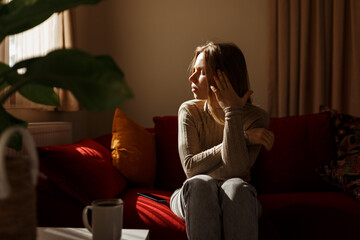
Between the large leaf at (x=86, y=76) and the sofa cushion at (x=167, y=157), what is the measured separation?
151cm

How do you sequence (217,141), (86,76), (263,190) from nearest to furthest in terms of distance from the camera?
(86,76), (217,141), (263,190)

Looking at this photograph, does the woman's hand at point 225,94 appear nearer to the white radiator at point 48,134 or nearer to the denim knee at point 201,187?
the denim knee at point 201,187

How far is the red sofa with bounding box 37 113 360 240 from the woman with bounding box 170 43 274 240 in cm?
18

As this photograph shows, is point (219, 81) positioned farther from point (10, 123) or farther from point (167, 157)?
point (10, 123)

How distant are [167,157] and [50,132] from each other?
69cm

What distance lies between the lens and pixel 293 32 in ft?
8.32

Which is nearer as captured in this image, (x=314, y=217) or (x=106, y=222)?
(x=106, y=222)

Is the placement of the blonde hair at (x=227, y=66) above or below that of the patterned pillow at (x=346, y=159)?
above

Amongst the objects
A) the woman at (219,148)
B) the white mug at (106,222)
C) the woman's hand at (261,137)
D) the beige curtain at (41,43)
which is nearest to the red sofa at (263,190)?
the woman at (219,148)

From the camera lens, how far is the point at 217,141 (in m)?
1.54

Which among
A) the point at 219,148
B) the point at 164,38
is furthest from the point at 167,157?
the point at 164,38

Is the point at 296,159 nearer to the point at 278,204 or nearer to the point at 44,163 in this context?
the point at 278,204

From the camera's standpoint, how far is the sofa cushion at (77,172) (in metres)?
1.48

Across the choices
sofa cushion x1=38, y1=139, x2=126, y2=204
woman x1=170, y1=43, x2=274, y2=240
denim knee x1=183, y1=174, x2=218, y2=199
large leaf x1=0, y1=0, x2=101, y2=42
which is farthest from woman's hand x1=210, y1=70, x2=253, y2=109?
large leaf x1=0, y1=0, x2=101, y2=42
